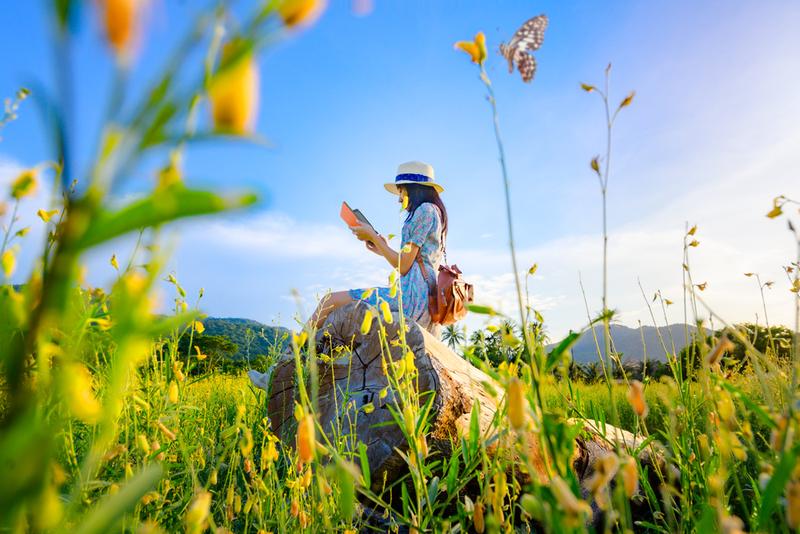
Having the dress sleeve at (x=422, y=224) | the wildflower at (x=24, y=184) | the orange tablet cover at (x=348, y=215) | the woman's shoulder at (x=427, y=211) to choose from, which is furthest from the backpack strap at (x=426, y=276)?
the wildflower at (x=24, y=184)

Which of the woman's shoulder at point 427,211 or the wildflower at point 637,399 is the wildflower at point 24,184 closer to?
the wildflower at point 637,399

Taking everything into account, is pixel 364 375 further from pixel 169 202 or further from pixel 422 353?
pixel 169 202

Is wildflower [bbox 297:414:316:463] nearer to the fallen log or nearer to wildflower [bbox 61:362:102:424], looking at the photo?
wildflower [bbox 61:362:102:424]

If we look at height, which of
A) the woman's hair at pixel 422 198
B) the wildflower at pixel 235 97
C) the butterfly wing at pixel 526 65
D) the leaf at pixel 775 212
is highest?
the woman's hair at pixel 422 198

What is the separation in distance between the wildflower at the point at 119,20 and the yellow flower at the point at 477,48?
1.64 feet

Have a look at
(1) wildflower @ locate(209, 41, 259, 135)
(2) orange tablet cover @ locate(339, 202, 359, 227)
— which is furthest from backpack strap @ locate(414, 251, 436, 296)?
(1) wildflower @ locate(209, 41, 259, 135)

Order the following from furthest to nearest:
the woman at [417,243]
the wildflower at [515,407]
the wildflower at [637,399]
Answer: the woman at [417,243] → the wildflower at [637,399] → the wildflower at [515,407]

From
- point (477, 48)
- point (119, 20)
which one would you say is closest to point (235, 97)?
point (119, 20)

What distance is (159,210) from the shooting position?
224mm

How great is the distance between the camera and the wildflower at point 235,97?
23cm

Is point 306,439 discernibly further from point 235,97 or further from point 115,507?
point 235,97

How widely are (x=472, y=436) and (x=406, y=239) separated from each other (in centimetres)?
375

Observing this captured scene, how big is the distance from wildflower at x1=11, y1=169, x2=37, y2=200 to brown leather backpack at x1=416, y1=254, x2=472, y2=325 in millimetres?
3887

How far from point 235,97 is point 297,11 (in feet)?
0.21
